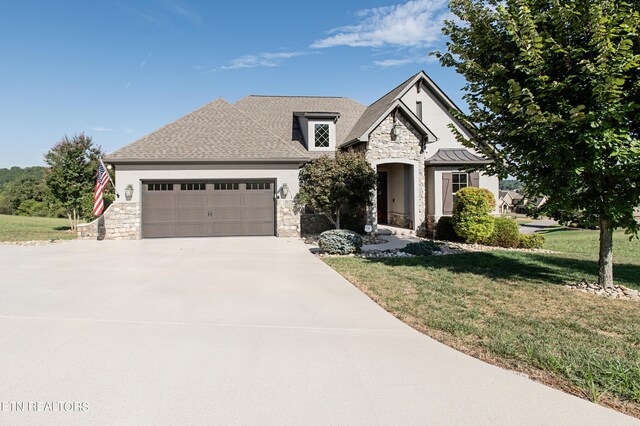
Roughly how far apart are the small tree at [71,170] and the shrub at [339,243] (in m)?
14.8

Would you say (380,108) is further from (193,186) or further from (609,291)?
(609,291)

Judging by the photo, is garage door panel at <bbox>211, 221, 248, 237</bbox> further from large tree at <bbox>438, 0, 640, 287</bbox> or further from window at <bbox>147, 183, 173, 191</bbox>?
large tree at <bbox>438, 0, 640, 287</bbox>

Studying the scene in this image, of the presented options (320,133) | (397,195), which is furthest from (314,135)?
(397,195)

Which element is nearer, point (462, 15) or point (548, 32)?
point (548, 32)

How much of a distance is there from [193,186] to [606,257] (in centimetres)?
1468

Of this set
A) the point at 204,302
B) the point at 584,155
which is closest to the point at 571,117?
the point at 584,155

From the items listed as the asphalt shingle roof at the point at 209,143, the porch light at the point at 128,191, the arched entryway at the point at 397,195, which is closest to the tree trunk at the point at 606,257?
the arched entryway at the point at 397,195

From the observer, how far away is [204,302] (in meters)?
6.29

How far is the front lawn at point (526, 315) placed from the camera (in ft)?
12.1

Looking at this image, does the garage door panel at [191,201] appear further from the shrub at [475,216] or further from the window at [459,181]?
the window at [459,181]

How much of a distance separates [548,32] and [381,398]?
304 inches

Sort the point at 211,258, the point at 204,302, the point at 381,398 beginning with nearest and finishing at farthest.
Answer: the point at 381,398 → the point at 204,302 → the point at 211,258

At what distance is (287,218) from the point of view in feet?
53.8

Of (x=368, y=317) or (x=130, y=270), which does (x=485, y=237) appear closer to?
(x=368, y=317)
